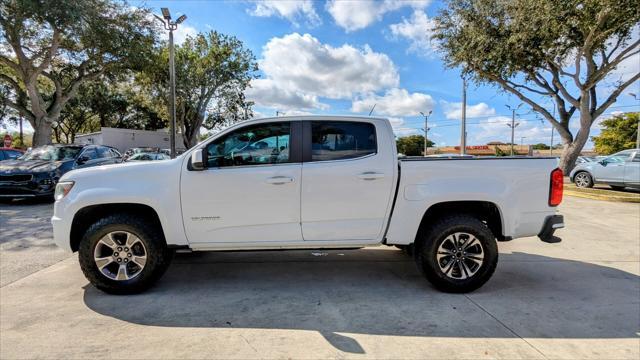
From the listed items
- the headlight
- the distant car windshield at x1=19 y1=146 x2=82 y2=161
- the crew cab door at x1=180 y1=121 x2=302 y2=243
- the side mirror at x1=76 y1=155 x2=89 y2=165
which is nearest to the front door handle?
the crew cab door at x1=180 y1=121 x2=302 y2=243

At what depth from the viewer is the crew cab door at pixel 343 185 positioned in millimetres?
3865

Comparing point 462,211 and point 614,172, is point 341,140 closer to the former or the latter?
point 462,211

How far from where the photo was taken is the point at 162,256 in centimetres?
391

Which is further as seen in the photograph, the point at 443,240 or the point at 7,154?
the point at 7,154

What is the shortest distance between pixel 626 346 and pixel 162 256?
4.33m

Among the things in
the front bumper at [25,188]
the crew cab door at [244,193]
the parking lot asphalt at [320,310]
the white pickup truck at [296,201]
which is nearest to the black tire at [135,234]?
the white pickup truck at [296,201]

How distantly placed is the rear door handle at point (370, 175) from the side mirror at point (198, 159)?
1647 mm

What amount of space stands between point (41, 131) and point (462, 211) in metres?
22.0

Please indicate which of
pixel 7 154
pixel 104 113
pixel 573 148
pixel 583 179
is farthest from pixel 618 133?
pixel 104 113

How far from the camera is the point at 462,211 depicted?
13.5ft

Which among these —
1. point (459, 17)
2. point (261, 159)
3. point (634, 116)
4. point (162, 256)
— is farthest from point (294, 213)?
point (634, 116)

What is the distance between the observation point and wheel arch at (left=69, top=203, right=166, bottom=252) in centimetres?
391

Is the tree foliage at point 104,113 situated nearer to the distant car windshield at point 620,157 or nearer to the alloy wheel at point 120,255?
the alloy wheel at point 120,255

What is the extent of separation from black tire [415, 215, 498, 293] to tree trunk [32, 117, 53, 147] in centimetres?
2176
